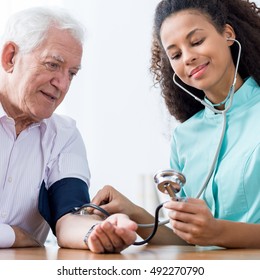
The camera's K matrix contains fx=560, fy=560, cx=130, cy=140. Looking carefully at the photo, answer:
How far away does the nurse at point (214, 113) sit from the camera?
1.48 meters

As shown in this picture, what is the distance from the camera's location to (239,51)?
1603mm

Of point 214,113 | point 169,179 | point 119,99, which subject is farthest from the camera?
point 119,99

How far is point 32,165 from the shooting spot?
5.05 ft

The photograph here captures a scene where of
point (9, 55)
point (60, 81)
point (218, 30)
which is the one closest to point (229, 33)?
point (218, 30)

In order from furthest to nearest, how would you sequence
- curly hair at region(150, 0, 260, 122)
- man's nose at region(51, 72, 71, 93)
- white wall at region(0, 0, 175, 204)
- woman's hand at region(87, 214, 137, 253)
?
white wall at region(0, 0, 175, 204)
curly hair at region(150, 0, 260, 122)
man's nose at region(51, 72, 71, 93)
woman's hand at region(87, 214, 137, 253)

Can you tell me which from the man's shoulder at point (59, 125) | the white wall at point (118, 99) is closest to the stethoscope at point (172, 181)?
the man's shoulder at point (59, 125)

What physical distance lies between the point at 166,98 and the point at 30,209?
649mm

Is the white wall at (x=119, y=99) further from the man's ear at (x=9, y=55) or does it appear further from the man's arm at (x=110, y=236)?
the man's arm at (x=110, y=236)

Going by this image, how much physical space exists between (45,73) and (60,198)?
340 millimetres

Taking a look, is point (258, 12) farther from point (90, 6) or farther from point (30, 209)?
point (90, 6)

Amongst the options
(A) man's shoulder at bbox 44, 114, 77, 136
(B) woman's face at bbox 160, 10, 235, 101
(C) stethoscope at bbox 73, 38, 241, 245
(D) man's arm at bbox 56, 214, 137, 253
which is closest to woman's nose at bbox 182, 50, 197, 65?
(B) woman's face at bbox 160, 10, 235, 101

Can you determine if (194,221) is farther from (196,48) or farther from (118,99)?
(118,99)

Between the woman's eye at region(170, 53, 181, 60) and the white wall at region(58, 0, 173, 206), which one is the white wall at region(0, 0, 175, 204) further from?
the woman's eye at region(170, 53, 181, 60)

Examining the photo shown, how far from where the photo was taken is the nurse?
1477mm
